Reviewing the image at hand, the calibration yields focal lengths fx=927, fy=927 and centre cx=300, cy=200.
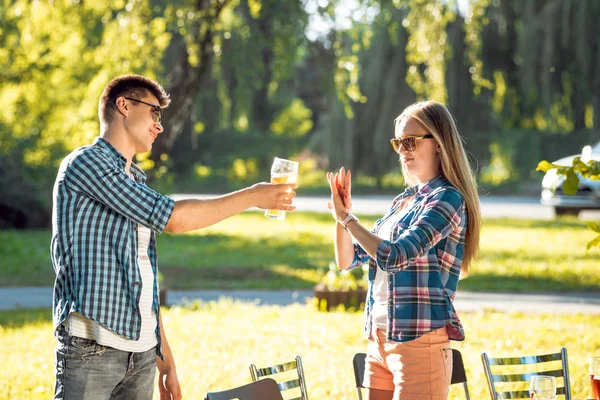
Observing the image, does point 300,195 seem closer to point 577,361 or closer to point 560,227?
point 560,227

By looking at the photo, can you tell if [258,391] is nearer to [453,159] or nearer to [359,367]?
[359,367]

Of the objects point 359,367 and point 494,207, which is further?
point 494,207

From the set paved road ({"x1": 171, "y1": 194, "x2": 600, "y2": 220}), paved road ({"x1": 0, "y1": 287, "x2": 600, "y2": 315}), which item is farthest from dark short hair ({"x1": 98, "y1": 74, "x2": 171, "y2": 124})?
paved road ({"x1": 171, "y1": 194, "x2": 600, "y2": 220})

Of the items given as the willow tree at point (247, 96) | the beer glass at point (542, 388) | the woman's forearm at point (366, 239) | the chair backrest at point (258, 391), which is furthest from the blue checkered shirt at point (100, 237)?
the willow tree at point (247, 96)

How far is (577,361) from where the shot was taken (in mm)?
7375

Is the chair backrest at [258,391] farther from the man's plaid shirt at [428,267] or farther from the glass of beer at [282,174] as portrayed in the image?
the glass of beer at [282,174]

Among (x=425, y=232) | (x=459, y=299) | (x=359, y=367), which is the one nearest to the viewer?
(x=425, y=232)

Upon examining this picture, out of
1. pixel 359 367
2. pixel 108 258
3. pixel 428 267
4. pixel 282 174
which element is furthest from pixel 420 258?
pixel 108 258

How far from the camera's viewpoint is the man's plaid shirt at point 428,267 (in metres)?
3.38

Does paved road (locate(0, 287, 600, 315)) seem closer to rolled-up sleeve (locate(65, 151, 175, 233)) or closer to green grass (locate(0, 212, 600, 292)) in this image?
green grass (locate(0, 212, 600, 292))

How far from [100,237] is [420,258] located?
1.18 meters

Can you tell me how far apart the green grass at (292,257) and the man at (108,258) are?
9.53 m

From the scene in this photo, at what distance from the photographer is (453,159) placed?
3574mm

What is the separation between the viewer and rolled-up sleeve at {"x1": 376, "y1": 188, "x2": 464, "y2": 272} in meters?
3.32
